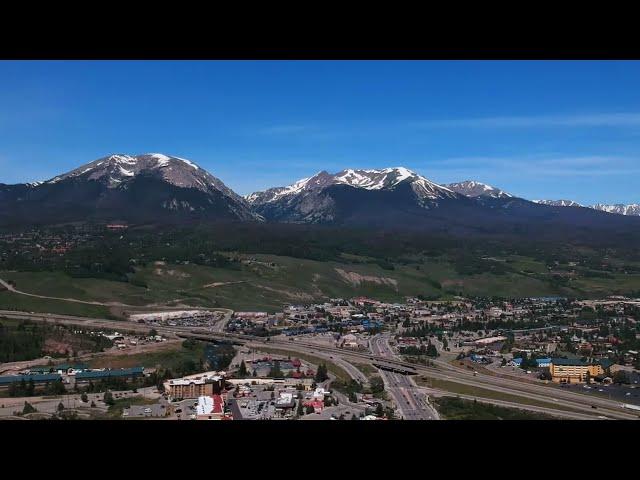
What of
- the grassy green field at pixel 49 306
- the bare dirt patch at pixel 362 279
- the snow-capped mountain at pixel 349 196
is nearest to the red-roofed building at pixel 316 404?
the grassy green field at pixel 49 306

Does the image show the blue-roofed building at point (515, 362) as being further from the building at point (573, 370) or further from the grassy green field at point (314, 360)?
the grassy green field at point (314, 360)

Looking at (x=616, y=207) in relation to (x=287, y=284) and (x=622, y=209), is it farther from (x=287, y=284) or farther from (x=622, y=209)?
(x=287, y=284)

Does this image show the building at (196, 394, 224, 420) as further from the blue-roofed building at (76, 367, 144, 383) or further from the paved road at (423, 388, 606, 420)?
the paved road at (423, 388, 606, 420)

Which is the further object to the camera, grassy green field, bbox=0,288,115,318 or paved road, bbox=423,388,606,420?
grassy green field, bbox=0,288,115,318

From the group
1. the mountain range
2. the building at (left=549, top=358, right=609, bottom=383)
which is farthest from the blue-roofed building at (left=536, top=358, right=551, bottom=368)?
the mountain range
